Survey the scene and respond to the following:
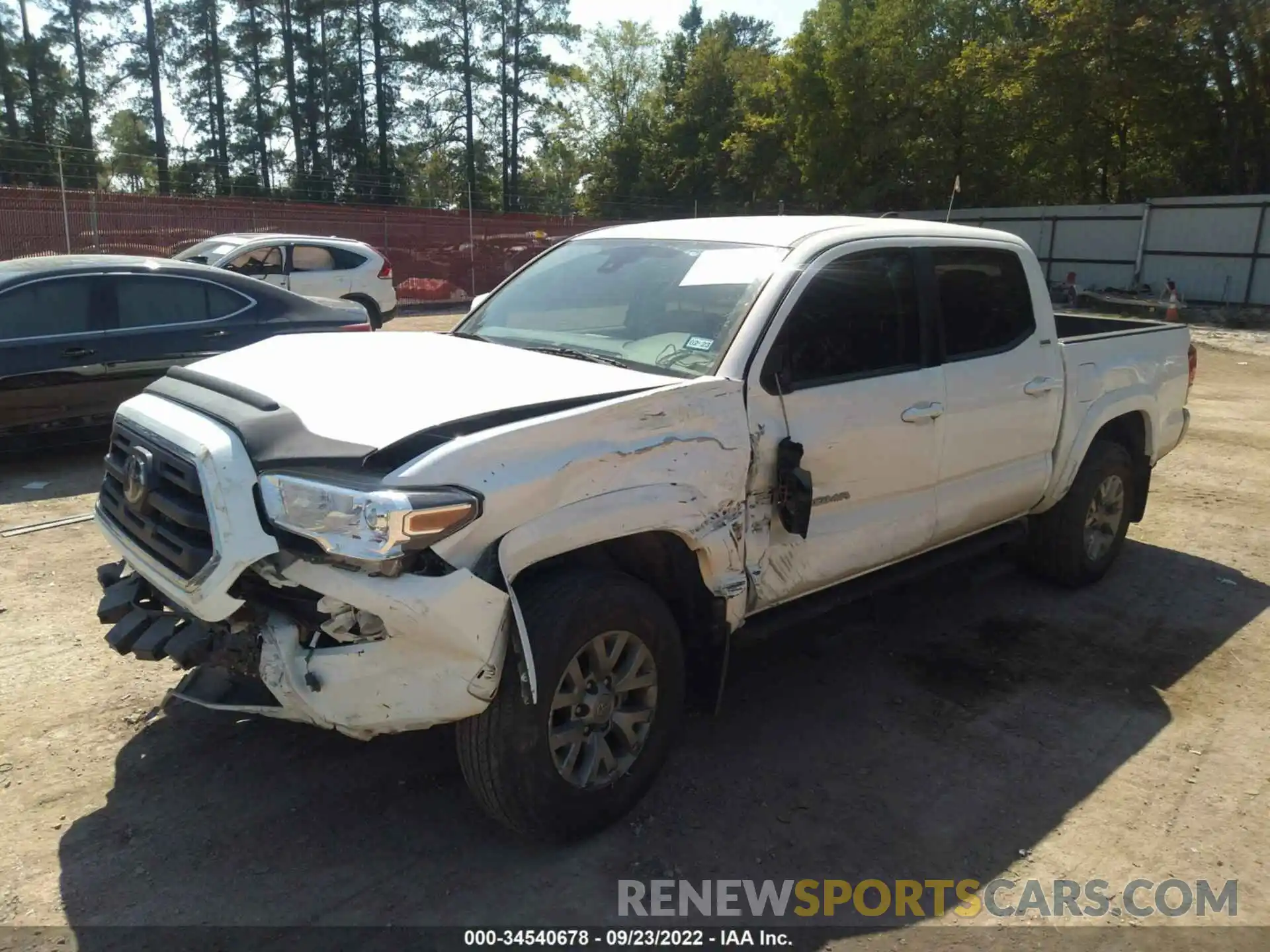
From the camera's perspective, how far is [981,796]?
3.48 meters

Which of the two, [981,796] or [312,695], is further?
[981,796]

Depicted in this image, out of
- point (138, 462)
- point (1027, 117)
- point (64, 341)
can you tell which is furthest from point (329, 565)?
point (1027, 117)

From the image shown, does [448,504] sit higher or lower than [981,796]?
higher

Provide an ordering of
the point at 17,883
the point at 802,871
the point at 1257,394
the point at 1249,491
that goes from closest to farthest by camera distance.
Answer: the point at 17,883 → the point at 802,871 → the point at 1249,491 → the point at 1257,394

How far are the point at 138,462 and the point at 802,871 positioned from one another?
2.48m

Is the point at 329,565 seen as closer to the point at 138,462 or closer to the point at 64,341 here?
the point at 138,462

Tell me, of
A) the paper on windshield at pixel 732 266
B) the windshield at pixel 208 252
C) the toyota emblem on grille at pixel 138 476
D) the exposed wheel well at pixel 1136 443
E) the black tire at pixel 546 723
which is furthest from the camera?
the windshield at pixel 208 252

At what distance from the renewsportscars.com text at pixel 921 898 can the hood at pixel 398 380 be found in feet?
5.00

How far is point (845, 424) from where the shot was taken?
145 inches

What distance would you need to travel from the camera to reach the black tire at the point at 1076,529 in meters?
5.27

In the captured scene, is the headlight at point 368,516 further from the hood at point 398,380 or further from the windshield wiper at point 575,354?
the windshield wiper at point 575,354

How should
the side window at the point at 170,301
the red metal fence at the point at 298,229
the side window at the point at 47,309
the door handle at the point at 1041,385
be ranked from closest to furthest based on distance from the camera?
the door handle at the point at 1041,385 < the side window at the point at 47,309 < the side window at the point at 170,301 < the red metal fence at the point at 298,229

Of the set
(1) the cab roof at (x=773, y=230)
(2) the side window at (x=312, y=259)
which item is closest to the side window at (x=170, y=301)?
(1) the cab roof at (x=773, y=230)

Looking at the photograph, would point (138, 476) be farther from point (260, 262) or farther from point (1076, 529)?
point (260, 262)
